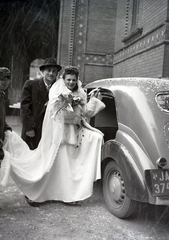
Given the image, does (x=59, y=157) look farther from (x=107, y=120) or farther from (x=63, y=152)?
(x=107, y=120)

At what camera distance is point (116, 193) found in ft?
11.4

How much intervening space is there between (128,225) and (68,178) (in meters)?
1.05

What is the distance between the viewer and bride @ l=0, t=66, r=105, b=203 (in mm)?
3707

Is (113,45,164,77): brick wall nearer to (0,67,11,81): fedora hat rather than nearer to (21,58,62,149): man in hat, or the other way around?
(21,58,62,149): man in hat

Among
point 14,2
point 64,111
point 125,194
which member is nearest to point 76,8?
point 14,2

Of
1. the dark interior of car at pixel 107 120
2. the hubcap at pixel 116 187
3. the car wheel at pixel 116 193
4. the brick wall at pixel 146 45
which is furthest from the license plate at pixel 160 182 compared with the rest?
the brick wall at pixel 146 45

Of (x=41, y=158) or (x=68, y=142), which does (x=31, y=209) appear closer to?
(x=41, y=158)

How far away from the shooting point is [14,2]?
62.3 feet

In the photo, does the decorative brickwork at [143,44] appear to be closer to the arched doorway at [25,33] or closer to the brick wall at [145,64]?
the brick wall at [145,64]

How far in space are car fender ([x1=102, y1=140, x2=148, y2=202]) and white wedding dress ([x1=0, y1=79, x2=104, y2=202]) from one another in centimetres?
47

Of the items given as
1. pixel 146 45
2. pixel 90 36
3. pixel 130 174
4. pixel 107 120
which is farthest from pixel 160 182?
pixel 90 36

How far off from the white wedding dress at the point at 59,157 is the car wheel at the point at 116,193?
6.2 inches

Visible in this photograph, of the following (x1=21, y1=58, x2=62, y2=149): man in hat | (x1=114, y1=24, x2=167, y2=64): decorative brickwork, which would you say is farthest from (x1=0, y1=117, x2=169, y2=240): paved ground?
(x1=114, y1=24, x2=167, y2=64): decorative brickwork

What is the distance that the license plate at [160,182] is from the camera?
2.85m
